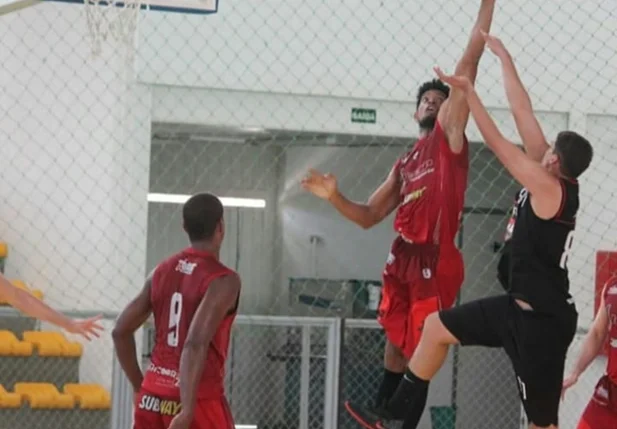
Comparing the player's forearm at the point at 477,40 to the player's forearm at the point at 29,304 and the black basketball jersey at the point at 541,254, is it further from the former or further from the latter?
the player's forearm at the point at 29,304

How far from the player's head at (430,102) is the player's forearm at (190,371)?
1.69 m

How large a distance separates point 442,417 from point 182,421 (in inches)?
282

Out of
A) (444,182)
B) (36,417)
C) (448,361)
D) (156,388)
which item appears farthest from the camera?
(448,361)

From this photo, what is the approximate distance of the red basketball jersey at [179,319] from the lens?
5.57 metres

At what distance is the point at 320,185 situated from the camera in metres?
6.42

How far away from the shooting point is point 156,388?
18.3 ft

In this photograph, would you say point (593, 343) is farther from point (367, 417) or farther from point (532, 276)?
point (367, 417)

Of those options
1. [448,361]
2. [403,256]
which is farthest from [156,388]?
[448,361]

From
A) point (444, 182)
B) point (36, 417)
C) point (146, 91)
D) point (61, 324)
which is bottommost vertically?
point (36, 417)

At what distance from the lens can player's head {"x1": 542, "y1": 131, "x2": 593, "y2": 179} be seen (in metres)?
5.57

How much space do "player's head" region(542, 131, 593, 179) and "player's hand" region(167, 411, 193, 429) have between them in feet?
6.00

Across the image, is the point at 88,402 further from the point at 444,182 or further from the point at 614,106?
the point at 614,106

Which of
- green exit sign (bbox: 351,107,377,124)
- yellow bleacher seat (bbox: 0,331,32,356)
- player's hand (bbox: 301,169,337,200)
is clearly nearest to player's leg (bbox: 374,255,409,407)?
player's hand (bbox: 301,169,337,200)

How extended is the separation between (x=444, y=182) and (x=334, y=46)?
394cm
